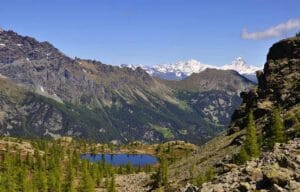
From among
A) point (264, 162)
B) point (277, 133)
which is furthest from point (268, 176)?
point (277, 133)

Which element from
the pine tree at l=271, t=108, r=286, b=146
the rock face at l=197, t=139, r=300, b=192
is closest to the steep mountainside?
the rock face at l=197, t=139, r=300, b=192

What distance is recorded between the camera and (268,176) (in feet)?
190

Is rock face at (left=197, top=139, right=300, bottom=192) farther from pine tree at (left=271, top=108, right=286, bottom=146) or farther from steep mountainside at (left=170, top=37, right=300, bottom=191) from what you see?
pine tree at (left=271, top=108, right=286, bottom=146)

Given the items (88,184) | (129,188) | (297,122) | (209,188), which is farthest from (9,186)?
(209,188)

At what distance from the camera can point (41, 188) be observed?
185000mm

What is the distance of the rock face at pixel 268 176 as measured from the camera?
5591 cm

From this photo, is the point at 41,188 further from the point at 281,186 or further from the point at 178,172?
the point at 281,186

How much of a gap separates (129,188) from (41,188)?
33737 millimetres

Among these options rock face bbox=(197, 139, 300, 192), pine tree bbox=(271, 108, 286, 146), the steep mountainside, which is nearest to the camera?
rock face bbox=(197, 139, 300, 192)

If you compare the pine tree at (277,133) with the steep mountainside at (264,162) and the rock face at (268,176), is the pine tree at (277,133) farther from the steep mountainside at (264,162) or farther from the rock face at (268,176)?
the rock face at (268,176)

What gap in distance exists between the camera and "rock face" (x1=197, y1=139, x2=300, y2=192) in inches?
2201

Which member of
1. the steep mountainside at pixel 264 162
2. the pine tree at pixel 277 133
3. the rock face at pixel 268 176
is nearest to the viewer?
the rock face at pixel 268 176

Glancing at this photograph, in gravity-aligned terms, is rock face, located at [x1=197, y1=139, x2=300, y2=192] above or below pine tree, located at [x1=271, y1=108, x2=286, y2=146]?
below

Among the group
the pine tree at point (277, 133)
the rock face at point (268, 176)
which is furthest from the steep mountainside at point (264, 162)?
the pine tree at point (277, 133)
